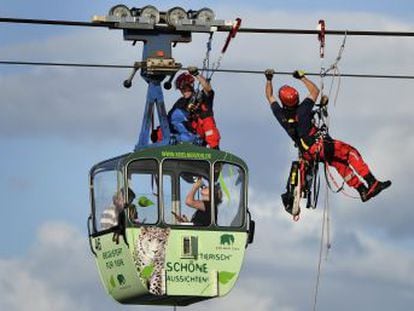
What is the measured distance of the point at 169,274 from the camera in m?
33.4

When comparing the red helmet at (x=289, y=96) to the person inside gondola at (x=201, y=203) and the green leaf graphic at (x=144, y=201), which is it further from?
the green leaf graphic at (x=144, y=201)

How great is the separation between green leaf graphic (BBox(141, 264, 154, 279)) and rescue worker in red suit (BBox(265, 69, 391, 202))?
3.74 m

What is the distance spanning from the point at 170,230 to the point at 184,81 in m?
3.11

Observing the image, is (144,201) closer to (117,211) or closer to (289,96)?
(117,211)

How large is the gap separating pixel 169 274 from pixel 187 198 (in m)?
1.70

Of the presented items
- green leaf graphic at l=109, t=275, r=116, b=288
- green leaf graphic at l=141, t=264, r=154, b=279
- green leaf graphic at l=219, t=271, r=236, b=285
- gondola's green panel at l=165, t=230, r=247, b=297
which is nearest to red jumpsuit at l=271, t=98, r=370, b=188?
gondola's green panel at l=165, t=230, r=247, b=297

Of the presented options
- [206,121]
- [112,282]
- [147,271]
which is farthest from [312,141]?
[112,282]

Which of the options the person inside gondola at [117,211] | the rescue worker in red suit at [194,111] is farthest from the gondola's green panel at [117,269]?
the rescue worker in red suit at [194,111]

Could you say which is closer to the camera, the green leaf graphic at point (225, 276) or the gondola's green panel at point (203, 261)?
the gondola's green panel at point (203, 261)

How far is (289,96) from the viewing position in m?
32.5

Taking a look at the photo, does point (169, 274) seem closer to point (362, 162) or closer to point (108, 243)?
point (108, 243)

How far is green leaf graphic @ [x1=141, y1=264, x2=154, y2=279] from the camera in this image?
33.2 metres

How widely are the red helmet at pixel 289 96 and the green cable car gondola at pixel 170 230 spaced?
2267 millimetres

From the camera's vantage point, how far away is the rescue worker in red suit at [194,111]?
33.9 metres
